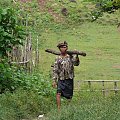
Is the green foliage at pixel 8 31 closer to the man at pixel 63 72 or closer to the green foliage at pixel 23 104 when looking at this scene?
the green foliage at pixel 23 104

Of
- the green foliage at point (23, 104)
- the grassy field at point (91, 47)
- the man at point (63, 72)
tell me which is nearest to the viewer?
the green foliage at point (23, 104)

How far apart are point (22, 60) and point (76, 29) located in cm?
1317

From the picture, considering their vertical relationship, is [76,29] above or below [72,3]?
below

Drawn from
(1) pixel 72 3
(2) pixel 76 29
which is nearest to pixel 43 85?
(2) pixel 76 29

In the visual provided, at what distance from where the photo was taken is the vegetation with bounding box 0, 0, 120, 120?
6938mm

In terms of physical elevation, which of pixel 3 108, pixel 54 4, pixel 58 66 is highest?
pixel 54 4

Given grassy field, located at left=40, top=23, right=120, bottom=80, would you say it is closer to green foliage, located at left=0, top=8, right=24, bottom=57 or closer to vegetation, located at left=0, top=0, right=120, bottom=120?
vegetation, located at left=0, top=0, right=120, bottom=120

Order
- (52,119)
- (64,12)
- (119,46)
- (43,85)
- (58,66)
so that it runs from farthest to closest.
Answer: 1. (64,12)
2. (119,46)
3. (43,85)
4. (58,66)
5. (52,119)

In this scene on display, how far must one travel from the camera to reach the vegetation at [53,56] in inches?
273

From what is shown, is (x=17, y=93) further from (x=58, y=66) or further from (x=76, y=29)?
(x=76, y=29)

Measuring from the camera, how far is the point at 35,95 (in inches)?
332

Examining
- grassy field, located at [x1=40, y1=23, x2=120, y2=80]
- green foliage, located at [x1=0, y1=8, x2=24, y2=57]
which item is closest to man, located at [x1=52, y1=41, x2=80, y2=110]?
green foliage, located at [x1=0, y1=8, x2=24, y2=57]

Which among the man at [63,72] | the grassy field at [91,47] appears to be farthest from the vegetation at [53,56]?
the man at [63,72]

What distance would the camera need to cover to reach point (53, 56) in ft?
62.4
